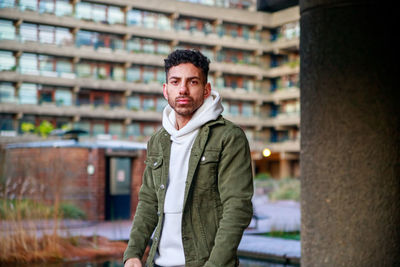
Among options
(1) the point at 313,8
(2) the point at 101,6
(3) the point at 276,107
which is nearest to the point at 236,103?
(3) the point at 276,107

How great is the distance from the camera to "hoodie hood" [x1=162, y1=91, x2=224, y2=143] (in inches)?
95.0

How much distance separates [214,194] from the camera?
7.75ft

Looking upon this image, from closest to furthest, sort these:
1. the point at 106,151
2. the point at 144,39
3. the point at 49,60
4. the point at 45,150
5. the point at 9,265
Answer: the point at 9,265, the point at 45,150, the point at 106,151, the point at 49,60, the point at 144,39

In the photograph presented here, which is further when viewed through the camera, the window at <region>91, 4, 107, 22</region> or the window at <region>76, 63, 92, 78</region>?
the window at <region>91, 4, 107, 22</region>

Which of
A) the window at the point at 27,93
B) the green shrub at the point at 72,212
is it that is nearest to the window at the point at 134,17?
the window at the point at 27,93

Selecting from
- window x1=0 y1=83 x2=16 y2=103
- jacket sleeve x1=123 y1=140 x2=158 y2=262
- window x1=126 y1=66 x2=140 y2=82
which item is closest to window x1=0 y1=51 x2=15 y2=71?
window x1=0 y1=83 x2=16 y2=103

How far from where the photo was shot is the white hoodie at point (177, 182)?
236cm

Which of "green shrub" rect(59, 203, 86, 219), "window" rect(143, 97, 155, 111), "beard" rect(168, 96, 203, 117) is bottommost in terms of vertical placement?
"green shrub" rect(59, 203, 86, 219)

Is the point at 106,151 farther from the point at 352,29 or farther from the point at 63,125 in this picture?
the point at 63,125

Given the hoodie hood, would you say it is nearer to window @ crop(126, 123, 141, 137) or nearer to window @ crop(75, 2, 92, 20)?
window @ crop(75, 2, 92, 20)

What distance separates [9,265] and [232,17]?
177 ft

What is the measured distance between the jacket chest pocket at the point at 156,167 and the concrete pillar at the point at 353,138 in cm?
69

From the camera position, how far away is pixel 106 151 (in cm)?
1872

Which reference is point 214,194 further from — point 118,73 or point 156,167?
point 118,73
